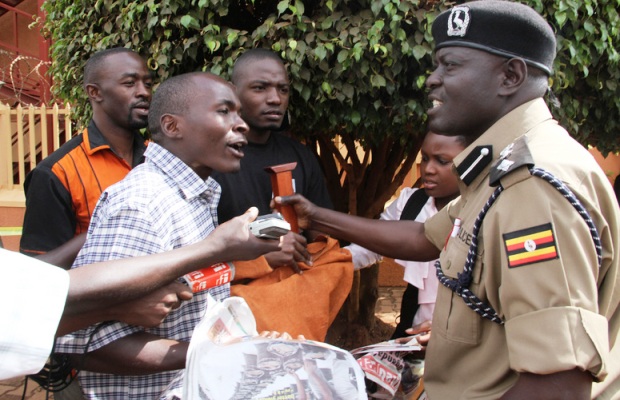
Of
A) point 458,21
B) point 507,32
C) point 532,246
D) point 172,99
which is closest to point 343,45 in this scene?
point 172,99

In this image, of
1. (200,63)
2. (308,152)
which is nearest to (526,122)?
(308,152)

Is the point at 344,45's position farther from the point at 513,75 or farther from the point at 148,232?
the point at 148,232

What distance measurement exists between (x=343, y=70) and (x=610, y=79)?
4.92 feet

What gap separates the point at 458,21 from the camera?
1.81 metres

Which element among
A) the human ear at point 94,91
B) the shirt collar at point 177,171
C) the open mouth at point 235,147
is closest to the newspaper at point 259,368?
the shirt collar at point 177,171

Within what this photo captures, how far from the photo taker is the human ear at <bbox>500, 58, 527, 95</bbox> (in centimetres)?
170

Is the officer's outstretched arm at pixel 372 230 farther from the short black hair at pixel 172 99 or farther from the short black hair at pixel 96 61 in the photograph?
the short black hair at pixel 96 61

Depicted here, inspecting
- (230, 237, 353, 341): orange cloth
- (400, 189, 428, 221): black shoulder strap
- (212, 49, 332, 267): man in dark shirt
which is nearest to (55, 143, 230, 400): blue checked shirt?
(230, 237, 353, 341): orange cloth

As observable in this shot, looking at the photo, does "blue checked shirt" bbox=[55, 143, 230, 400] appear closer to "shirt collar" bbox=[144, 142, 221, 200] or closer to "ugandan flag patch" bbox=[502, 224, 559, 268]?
"shirt collar" bbox=[144, 142, 221, 200]

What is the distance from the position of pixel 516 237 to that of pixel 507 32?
0.66 m

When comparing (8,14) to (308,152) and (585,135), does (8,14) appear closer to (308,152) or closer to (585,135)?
(308,152)

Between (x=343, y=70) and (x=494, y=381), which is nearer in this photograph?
(x=494, y=381)

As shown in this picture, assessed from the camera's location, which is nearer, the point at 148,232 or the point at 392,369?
the point at 148,232

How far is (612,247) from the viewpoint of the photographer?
59.1 inches
